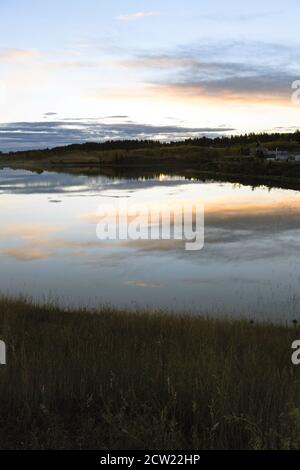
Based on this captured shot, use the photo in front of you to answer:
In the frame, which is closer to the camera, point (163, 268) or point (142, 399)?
point (142, 399)

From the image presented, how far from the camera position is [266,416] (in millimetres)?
4926

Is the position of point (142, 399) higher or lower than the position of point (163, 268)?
higher

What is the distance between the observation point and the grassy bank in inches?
175

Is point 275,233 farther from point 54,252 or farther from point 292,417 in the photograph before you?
point 292,417

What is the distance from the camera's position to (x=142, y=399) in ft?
17.6

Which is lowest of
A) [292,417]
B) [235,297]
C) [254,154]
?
[235,297]

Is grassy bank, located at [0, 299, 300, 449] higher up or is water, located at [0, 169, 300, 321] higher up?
grassy bank, located at [0, 299, 300, 449]

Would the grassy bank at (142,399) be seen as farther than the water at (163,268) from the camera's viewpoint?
No

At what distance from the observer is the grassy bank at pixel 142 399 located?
443cm

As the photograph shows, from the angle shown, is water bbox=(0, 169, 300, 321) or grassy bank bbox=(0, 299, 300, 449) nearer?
grassy bank bbox=(0, 299, 300, 449)

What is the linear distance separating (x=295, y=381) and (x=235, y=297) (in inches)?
274

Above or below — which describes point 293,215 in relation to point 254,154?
below
